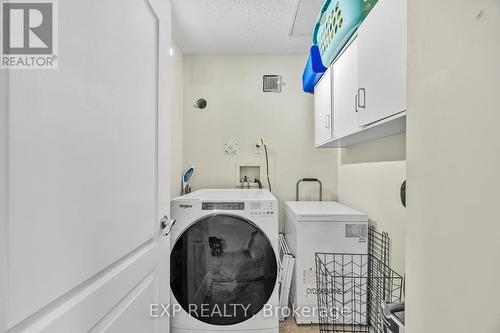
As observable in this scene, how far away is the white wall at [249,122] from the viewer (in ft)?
9.39

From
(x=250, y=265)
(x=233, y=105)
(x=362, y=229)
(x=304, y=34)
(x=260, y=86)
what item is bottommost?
(x=250, y=265)

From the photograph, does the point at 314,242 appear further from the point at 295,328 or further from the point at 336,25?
the point at 336,25

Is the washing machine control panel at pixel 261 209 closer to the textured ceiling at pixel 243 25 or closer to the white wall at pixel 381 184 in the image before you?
the white wall at pixel 381 184

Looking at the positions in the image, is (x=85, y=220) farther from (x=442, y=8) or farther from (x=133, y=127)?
(x=442, y=8)

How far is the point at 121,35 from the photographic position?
910 mm

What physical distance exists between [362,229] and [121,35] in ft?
6.11

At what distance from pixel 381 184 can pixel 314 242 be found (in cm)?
62

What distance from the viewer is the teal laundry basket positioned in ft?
4.66

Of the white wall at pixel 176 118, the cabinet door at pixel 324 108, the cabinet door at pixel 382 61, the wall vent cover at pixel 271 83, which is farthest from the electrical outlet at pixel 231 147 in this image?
the cabinet door at pixel 382 61

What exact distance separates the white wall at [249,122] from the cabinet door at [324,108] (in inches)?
15.3

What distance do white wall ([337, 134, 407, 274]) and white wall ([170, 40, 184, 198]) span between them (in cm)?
160

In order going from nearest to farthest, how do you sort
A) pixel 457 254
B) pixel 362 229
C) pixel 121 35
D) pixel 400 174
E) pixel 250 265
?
pixel 457 254 → pixel 121 35 → pixel 400 174 → pixel 250 265 → pixel 362 229

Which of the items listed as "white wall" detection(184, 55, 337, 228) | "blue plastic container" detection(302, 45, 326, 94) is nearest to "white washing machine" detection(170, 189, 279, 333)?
"white wall" detection(184, 55, 337, 228)

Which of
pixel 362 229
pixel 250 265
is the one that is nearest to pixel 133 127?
pixel 250 265
